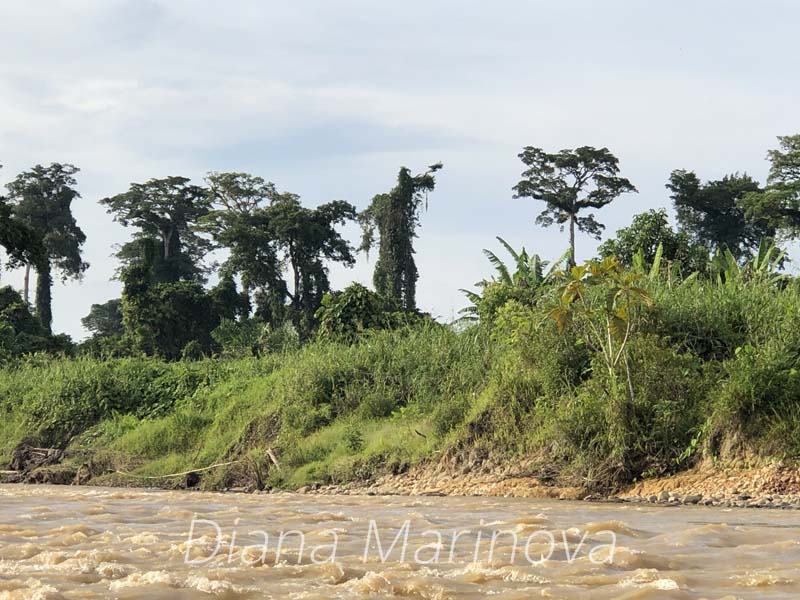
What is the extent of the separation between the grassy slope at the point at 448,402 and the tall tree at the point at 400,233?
1931cm

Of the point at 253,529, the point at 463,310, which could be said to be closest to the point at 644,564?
the point at 253,529

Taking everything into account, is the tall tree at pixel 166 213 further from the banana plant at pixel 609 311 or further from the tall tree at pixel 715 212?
the banana plant at pixel 609 311

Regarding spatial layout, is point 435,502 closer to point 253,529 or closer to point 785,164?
point 253,529

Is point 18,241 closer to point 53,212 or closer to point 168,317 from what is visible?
point 168,317

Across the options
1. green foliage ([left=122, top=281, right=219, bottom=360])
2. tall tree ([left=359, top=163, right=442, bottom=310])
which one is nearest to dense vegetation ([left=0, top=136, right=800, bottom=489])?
green foliage ([left=122, top=281, right=219, bottom=360])

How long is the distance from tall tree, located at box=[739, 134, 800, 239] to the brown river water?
82.7 feet

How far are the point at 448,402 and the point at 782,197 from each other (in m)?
22.2

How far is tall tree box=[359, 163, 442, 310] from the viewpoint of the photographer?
36906 mm

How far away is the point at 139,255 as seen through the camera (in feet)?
147

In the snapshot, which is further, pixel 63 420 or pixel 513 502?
pixel 63 420

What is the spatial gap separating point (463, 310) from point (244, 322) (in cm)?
1503

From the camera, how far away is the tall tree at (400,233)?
121 ft

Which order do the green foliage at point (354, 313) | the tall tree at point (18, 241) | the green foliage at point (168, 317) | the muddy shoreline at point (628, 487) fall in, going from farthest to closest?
1. the green foliage at point (168, 317)
2. the tall tree at point (18, 241)
3. the green foliage at point (354, 313)
4. the muddy shoreline at point (628, 487)

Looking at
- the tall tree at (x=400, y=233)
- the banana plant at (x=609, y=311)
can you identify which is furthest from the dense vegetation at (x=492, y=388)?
the tall tree at (x=400, y=233)
